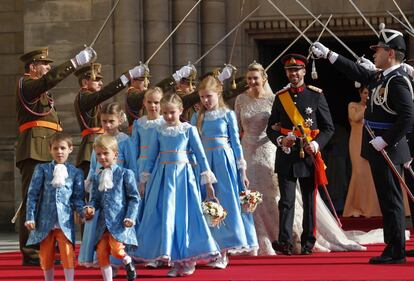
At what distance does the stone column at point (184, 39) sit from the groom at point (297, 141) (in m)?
4.42

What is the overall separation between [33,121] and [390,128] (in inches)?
139

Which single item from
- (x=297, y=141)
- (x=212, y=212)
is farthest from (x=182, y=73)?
(x=212, y=212)

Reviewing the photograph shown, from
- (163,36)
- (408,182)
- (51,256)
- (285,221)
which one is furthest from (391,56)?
(163,36)

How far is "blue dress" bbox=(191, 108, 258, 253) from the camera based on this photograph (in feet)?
40.4

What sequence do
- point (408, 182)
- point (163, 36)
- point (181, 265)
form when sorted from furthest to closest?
1. point (163, 36)
2. point (408, 182)
3. point (181, 265)

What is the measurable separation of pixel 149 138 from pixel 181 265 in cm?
118

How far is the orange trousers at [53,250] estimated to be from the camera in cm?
1054

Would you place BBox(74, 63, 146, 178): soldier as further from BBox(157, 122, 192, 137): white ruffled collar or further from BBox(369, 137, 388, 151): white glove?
BBox(369, 137, 388, 151): white glove

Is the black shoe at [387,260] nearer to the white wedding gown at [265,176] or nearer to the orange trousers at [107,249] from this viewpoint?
the white wedding gown at [265,176]

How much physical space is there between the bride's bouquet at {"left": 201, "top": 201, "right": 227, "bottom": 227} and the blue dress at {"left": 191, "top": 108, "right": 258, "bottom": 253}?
77 cm

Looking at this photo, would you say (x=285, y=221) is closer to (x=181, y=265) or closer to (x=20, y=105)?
(x=181, y=265)

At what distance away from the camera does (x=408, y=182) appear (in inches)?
487

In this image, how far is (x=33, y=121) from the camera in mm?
13031

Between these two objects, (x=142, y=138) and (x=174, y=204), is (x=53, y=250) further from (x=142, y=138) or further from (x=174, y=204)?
(x=142, y=138)
